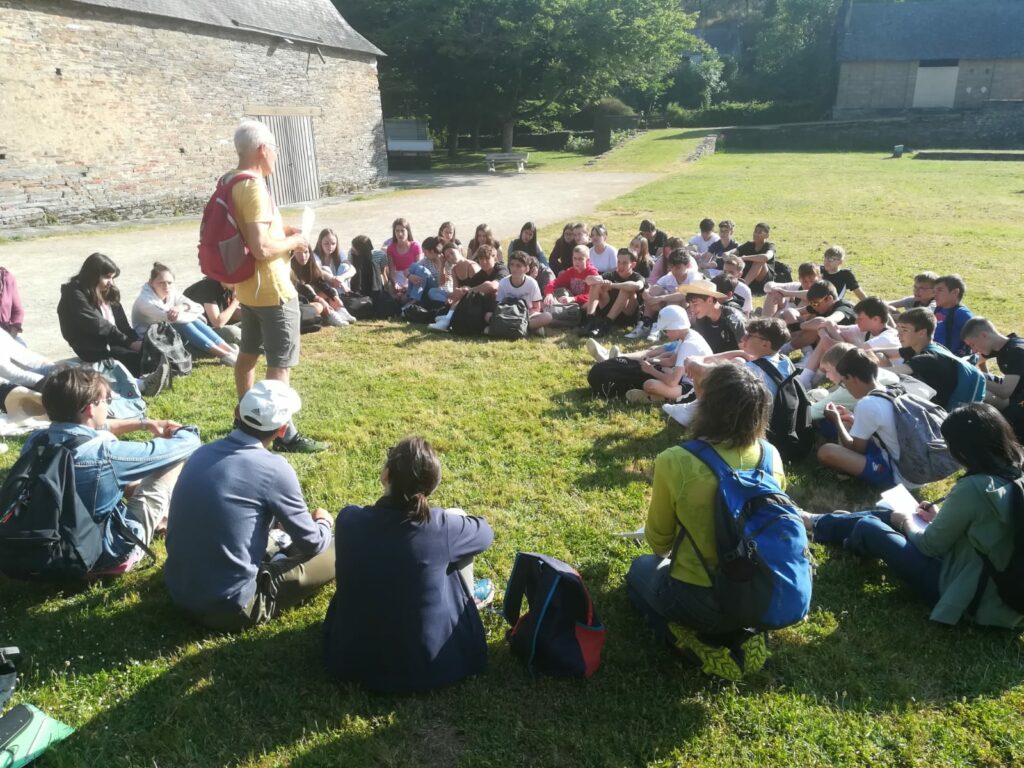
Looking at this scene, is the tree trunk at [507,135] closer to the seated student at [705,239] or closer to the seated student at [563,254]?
the seated student at [705,239]

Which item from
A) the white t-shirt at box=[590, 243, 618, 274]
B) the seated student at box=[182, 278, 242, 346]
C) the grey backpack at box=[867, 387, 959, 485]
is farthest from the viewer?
the white t-shirt at box=[590, 243, 618, 274]

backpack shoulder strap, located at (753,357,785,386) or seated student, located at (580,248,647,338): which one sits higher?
backpack shoulder strap, located at (753,357,785,386)

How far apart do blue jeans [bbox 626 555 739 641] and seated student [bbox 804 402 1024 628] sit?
3.82 ft

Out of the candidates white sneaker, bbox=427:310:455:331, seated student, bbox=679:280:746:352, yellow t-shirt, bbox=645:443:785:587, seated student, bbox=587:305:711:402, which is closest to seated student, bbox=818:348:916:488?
seated student, bbox=587:305:711:402

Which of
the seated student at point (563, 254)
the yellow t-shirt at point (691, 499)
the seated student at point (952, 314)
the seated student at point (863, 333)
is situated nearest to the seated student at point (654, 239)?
the seated student at point (563, 254)

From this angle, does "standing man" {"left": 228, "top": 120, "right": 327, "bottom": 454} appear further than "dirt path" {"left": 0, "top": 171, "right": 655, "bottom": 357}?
No

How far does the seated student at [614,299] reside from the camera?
8.98m

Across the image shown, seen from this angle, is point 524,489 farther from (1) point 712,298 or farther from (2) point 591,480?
(1) point 712,298

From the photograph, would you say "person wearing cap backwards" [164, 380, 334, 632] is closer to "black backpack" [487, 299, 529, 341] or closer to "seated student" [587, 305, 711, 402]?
"seated student" [587, 305, 711, 402]

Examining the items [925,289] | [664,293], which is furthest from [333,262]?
[925,289]

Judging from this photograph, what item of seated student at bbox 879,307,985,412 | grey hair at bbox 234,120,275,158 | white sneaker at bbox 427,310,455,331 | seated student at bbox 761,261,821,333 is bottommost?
white sneaker at bbox 427,310,455,331

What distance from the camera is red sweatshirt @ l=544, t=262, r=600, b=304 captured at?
9.77 metres

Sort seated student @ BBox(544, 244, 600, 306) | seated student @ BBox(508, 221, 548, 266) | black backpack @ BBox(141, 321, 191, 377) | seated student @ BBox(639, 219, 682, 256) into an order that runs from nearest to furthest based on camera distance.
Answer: black backpack @ BBox(141, 321, 191, 377) < seated student @ BBox(544, 244, 600, 306) < seated student @ BBox(508, 221, 548, 266) < seated student @ BBox(639, 219, 682, 256)

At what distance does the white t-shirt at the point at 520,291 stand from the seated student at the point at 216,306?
312 centimetres
